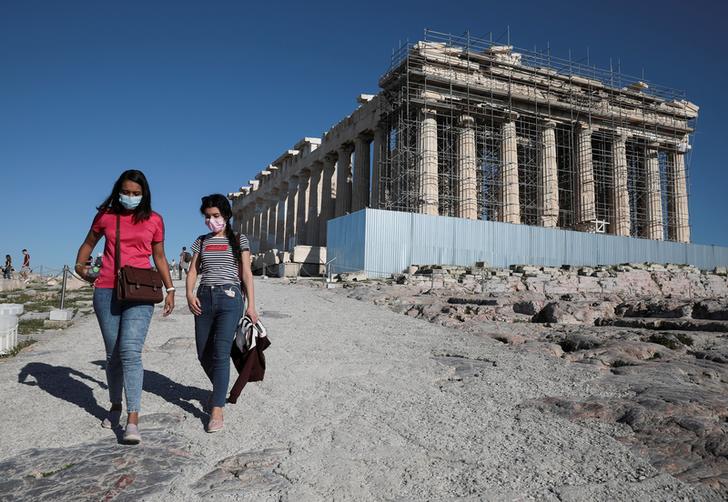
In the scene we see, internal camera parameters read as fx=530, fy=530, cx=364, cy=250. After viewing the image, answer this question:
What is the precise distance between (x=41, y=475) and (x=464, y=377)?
Answer: 3.65 m

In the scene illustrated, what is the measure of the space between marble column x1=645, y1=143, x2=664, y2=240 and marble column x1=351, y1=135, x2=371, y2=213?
19.3m

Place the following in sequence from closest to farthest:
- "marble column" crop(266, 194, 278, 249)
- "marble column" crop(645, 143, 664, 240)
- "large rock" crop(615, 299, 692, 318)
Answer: "large rock" crop(615, 299, 692, 318), "marble column" crop(645, 143, 664, 240), "marble column" crop(266, 194, 278, 249)

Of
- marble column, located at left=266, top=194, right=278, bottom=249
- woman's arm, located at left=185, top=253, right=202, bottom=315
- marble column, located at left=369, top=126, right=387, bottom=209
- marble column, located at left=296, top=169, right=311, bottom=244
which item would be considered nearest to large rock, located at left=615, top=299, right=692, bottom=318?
woman's arm, located at left=185, top=253, right=202, bottom=315

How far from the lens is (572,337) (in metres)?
7.30

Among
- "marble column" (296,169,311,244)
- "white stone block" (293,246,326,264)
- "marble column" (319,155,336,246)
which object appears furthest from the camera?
"marble column" (296,169,311,244)

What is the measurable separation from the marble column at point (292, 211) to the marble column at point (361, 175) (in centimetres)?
1163

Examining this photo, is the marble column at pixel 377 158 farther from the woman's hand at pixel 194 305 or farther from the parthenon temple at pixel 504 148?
the woman's hand at pixel 194 305

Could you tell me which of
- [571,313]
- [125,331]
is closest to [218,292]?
[125,331]

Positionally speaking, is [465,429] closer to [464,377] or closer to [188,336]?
[464,377]

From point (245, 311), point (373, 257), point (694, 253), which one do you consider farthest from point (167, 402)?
point (694, 253)

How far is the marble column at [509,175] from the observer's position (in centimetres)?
3058

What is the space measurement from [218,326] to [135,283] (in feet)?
2.29

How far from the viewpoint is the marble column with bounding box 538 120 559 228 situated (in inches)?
1243

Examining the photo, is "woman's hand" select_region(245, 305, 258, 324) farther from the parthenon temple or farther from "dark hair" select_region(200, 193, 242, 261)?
the parthenon temple
